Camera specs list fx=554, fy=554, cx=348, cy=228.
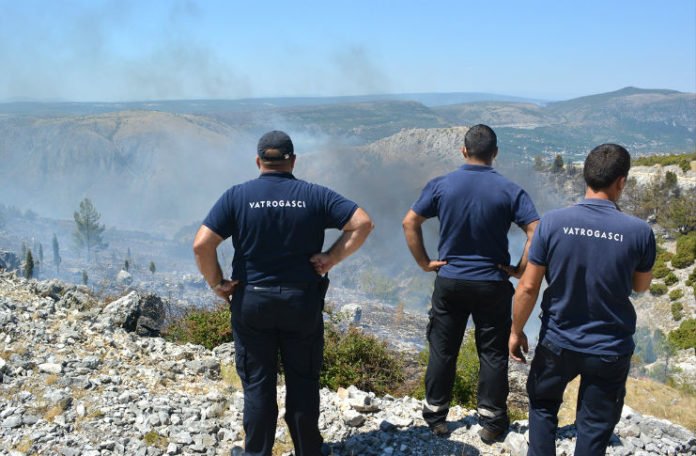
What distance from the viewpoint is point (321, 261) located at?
11.8 ft

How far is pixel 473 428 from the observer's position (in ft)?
14.8

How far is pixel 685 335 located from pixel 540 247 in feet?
88.3

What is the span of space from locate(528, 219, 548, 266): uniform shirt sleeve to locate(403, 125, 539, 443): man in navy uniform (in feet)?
1.92

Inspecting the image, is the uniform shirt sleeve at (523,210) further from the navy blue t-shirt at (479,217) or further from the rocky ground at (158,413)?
the rocky ground at (158,413)

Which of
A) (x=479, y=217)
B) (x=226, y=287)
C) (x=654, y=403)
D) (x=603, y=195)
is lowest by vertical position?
(x=654, y=403)

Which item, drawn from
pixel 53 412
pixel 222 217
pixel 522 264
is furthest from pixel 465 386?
pixel 53 412

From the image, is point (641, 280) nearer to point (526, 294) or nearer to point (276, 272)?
point (526, 294)

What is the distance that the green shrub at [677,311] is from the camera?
94.9 ft

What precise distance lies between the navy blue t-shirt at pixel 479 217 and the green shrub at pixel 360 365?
269 centimetres

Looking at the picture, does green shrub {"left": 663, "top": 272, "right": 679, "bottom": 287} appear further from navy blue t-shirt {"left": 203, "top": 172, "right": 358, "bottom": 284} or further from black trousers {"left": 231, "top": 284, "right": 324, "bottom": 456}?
navy blue t-shirt {"left": 203, "top": 172, "right": 358, "bottom": 284}

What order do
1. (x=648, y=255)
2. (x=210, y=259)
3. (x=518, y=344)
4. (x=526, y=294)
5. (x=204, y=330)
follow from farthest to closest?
(x=204, y=330) < (x=518, y=344) < (x=210, y=259) < (x=526, y=294) < (x=648, y=255)

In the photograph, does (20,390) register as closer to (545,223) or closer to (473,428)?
(473,428)

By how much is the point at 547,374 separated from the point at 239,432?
2.48m

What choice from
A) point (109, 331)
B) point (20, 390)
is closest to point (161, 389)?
point (20, 390)
